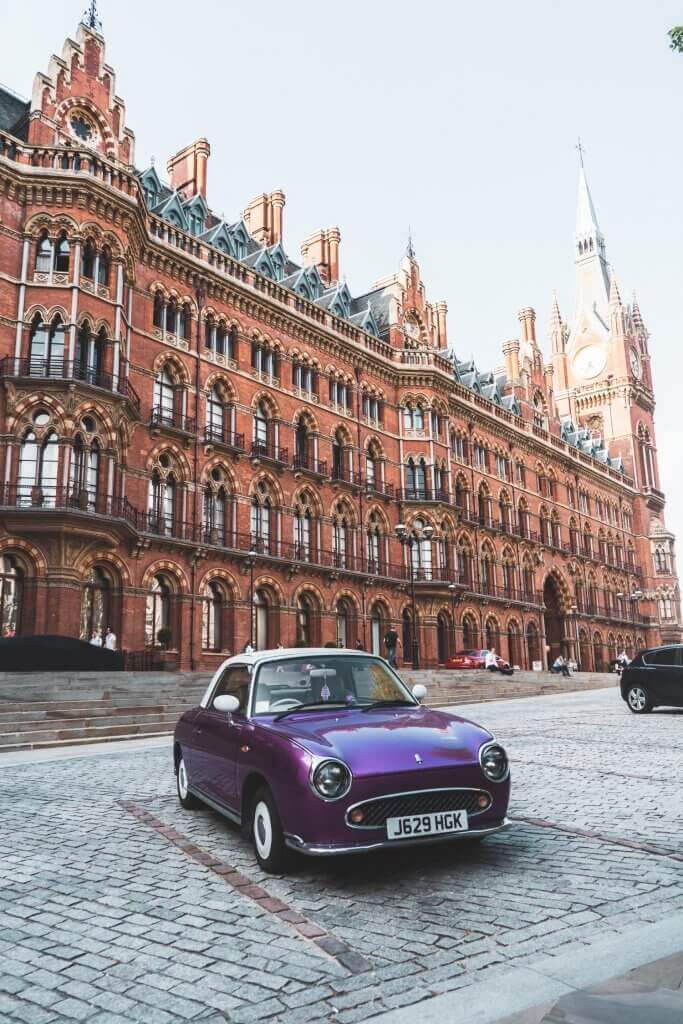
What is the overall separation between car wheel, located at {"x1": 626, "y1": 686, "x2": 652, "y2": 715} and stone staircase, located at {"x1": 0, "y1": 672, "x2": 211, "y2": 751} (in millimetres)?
10357

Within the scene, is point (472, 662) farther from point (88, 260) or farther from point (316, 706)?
point (316, 706)

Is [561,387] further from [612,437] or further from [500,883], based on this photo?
[500,883]

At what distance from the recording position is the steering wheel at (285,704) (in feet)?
19.7

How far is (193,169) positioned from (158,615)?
22.2 m

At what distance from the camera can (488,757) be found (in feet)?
17.4

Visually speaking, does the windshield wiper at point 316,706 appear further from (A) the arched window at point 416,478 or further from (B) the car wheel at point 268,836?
(A) the arched window at point 416,478

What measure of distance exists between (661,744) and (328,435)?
27442 mm

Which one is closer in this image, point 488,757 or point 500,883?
point 500,883

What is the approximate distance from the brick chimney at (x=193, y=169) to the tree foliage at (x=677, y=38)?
31791 millimetres

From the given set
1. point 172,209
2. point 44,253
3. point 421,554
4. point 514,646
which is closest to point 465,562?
point 421,554

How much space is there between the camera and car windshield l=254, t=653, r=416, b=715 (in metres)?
6.11

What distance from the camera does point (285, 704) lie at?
6070 millimetres

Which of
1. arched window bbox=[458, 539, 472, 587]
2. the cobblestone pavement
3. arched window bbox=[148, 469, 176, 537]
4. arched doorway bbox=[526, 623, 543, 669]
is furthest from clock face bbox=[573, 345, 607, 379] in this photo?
the cobblestone pavement

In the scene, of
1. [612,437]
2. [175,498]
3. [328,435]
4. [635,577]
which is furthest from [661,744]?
[612,437]
